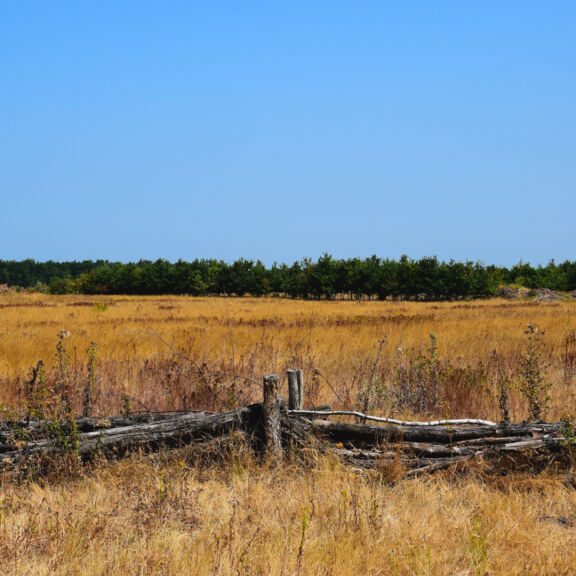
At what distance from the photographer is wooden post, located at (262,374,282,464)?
5.11 metres

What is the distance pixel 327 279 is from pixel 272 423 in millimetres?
61807

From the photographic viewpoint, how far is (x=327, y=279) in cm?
6669

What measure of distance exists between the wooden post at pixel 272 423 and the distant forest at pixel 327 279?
185 feet

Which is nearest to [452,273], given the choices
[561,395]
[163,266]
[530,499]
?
[163,266]

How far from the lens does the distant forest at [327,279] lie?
60062mm

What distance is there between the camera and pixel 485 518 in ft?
13.3

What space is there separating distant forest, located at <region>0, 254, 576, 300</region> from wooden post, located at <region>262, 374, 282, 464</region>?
56270 millimetres

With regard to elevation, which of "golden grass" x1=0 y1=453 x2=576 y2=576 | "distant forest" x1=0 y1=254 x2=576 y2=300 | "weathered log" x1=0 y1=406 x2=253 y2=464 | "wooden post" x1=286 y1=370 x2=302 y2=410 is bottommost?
"golden grass" x1=0 y1=453 x2=576 y2=576

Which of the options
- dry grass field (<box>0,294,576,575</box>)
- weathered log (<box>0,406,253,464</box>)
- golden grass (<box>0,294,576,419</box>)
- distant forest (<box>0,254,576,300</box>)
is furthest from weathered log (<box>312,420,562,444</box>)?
distant forest (<box>0,254,576,300</box>)

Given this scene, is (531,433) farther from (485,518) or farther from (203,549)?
(203,549)

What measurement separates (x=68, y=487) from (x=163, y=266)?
8011 centimetres

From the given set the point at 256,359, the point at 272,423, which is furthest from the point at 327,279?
the point at 272,423

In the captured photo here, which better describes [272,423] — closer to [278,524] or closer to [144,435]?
[144,435]

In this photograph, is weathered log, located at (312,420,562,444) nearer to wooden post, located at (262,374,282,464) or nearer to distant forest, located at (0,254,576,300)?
wooden post, located at (262,374,282,464)
